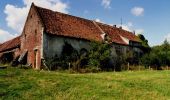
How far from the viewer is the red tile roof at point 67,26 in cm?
3494

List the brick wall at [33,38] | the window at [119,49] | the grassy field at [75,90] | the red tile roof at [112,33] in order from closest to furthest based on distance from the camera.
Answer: the grassy field at [75,90], the brick wall at [33,38], the window at [119,49], the red tile roof at [112,33]

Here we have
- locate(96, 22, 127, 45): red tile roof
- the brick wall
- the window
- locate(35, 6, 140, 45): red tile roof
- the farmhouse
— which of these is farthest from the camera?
locate(96, 22, 127, 45): red tile roof

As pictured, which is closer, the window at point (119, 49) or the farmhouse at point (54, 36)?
the farmhouse at point (54, 36)

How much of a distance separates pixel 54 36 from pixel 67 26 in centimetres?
360

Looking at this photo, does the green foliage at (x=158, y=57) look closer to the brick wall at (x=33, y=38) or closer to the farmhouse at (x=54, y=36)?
the farmhouse at (x=54, y=36)

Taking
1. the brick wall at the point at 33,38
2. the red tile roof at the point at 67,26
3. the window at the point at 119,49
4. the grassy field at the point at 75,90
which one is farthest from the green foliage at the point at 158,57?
the grassy field at the point at 75,90

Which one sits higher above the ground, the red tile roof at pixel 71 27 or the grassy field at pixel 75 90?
the red tile roof at pixel 71 27

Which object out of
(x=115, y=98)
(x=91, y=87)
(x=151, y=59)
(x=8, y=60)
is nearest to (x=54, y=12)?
(x=8, y=60)

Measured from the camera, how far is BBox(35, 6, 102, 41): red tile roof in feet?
115

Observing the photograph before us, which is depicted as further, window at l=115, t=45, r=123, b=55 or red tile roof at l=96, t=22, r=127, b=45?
red tile roof at l=96, t=22, r=127, b=45

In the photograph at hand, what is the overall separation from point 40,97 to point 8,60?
27.9 m

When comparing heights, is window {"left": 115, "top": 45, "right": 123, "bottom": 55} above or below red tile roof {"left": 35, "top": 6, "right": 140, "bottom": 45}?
below

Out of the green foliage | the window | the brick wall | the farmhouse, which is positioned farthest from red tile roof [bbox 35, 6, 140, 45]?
the green foliage

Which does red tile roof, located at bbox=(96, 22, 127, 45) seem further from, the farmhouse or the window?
the window
